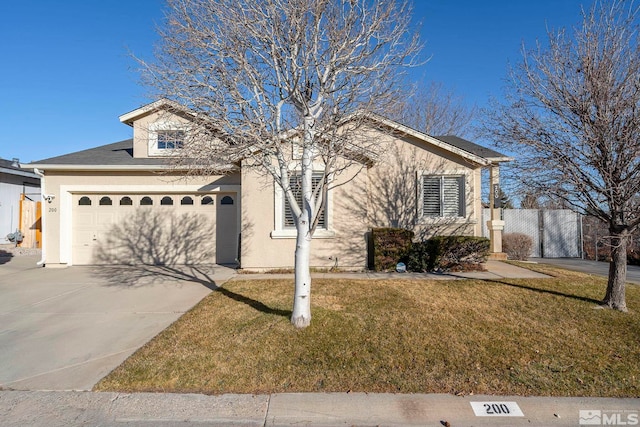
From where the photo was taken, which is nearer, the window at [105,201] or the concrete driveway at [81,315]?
the concrete driveway at [81,315]

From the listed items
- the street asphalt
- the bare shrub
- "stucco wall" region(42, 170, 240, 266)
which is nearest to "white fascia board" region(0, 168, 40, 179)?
"stucco wall" region(42, 170, 240, 266)

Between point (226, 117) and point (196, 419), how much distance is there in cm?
422

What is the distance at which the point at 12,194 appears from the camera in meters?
16.5

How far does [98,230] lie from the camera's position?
11.3 meters

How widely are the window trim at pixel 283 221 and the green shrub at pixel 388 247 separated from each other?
51.6 inches

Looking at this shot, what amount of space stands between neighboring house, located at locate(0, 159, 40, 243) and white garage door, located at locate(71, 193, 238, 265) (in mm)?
8051

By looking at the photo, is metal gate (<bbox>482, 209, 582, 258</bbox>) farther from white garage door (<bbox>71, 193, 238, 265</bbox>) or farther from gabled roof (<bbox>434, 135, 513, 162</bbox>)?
white garage door (<bbox>71, 193, 238, 265</bbox>)

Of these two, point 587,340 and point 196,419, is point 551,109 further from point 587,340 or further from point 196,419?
point 196,419

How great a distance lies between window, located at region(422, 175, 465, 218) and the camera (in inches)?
438

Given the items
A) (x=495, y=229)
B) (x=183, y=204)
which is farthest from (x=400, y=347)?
(x=495, y=229)

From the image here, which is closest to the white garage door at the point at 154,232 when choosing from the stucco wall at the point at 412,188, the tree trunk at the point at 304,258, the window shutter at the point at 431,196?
the stucco wall at the point at 412,188

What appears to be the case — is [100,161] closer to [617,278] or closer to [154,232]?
[154,232]

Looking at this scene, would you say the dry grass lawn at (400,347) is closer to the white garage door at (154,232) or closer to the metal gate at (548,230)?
the white garage door at (154,232)

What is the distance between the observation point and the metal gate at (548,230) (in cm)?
1526
